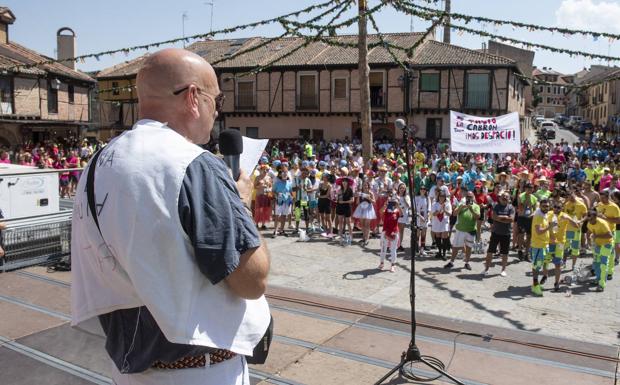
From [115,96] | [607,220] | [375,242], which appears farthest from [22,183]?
[115,96]

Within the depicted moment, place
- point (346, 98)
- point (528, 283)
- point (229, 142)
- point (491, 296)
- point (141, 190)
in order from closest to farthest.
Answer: point (141, 190), point (229, 142), point (491, 296), point (528, 283), point (346, 98)

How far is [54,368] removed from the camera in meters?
5.30

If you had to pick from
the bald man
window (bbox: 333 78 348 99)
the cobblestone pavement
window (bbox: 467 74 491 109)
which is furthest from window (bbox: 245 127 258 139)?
the bald man

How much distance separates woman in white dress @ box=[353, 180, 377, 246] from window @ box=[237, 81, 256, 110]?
2656cm

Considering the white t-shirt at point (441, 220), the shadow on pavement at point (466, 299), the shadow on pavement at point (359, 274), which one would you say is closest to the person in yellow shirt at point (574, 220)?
the white t-shirt at point (441, 220)

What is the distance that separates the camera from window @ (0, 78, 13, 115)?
2738 cm

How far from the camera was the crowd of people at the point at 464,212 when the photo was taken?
915 centimetres

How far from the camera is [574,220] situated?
957 cm

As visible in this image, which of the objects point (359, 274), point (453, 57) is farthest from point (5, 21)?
point (359, 274)

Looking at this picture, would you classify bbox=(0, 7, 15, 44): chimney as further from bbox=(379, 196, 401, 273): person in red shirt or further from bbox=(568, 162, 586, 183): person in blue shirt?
bbox=(568, 162, 586, 183): person in blue shirt

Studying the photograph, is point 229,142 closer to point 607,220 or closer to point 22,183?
point 22,183

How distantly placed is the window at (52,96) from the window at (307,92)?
15.1 m

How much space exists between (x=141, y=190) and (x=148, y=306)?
1.11 feet

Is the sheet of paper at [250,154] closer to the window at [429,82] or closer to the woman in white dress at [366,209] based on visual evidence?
the woman in white dress at [366,209]
